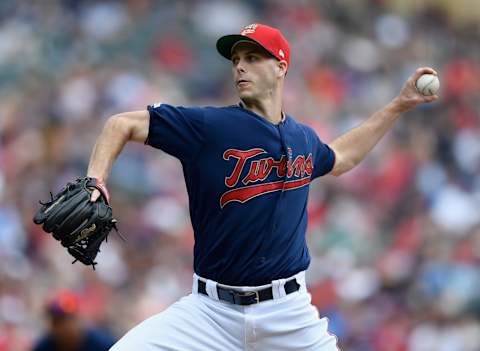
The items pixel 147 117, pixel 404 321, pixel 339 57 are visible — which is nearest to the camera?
pixel 147 117

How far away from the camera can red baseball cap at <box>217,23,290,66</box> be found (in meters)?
4.54

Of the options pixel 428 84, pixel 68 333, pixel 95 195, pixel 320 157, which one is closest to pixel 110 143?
pixel 95 195

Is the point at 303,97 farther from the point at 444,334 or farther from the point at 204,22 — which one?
the point at 444,334

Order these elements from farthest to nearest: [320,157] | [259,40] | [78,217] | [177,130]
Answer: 1. [320,157]
2. [259,40]
3. [177,130]
4. [78,217]

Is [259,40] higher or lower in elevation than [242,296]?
higher

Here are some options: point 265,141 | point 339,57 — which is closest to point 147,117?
point 265,141

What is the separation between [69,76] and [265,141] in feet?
18.0

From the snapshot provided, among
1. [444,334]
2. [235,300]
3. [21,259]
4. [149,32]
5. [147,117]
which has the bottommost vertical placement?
[235,300]

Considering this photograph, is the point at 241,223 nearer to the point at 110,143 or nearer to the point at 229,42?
the point at 110,143

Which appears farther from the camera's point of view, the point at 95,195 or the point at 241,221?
the point at 241,221

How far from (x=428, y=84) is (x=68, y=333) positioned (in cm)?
230

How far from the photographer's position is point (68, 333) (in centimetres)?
567

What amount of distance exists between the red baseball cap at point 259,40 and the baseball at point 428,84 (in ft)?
2.71

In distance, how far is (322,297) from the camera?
27.5 feet
